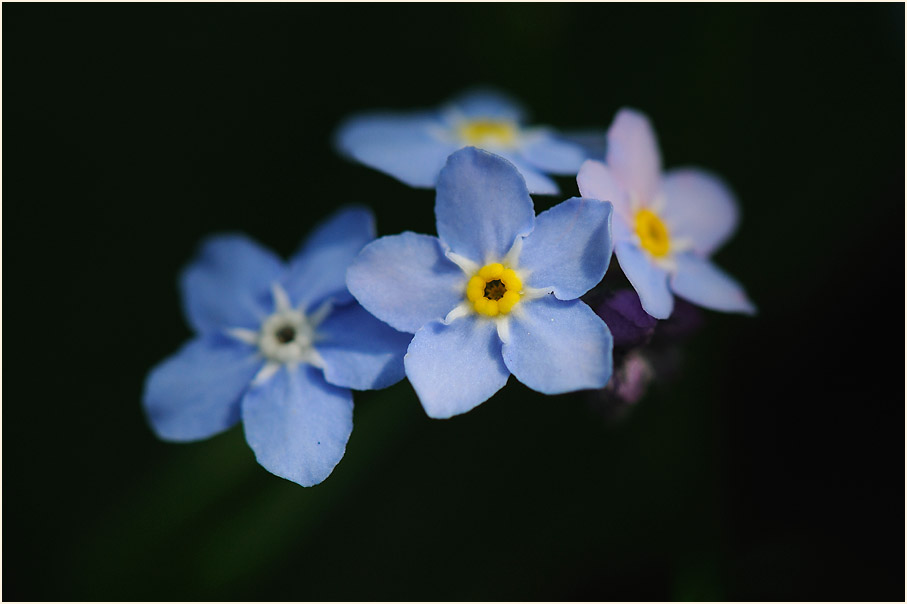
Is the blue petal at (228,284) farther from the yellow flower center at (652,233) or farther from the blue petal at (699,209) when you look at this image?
the blue petal at (699,209)

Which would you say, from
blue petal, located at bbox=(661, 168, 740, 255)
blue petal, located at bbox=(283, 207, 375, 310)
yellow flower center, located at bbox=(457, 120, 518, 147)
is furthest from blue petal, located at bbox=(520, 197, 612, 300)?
yellow flower center, located at bbox=(457, 120, 518, 147)

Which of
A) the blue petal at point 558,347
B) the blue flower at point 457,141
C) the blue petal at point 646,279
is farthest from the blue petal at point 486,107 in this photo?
the blue petal at point 558,347

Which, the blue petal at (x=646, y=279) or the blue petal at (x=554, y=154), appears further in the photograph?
the blue petal at (x=554, y=154)

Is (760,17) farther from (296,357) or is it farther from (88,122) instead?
(88,122)

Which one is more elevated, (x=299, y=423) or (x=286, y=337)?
(x=286, y=337)

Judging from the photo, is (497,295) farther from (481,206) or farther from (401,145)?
(401,145)

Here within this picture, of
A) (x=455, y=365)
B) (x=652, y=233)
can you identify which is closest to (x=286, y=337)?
(x=455, y=365)
